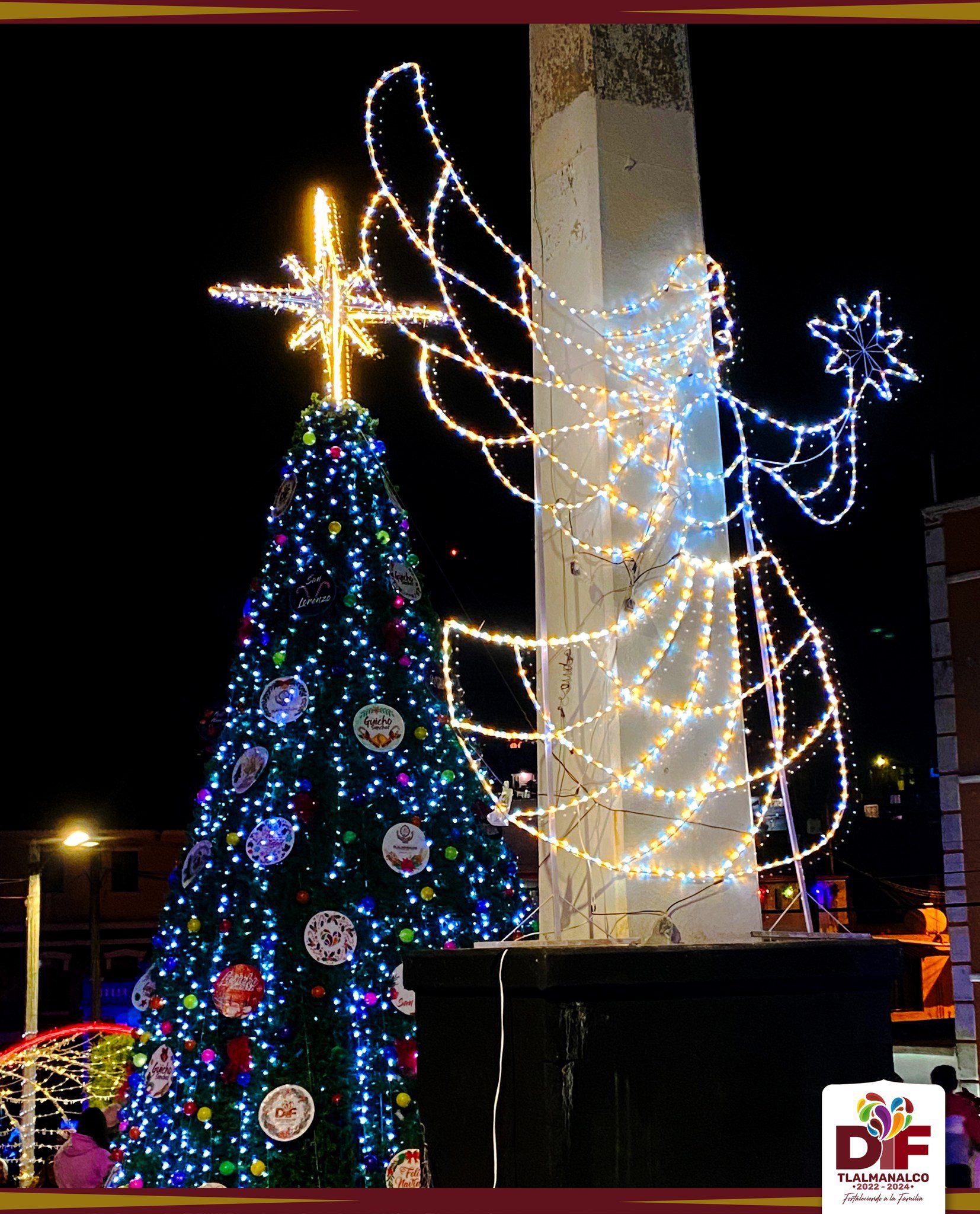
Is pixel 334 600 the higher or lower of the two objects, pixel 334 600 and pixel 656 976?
the higher

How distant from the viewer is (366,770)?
7.83 meters

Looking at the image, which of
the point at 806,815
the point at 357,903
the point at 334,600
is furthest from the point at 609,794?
the point at 806,815

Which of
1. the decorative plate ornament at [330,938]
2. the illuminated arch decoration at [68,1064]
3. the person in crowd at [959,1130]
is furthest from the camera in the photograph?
the illuminated arch decoration at [68,1064]

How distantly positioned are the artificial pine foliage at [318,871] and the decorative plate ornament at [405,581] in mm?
18

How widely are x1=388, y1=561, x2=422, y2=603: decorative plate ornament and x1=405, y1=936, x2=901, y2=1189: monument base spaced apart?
18.7ft

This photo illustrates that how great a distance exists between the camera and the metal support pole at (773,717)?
3260 millimetres

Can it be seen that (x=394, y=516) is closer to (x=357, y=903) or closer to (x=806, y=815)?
(x=357, y=903)

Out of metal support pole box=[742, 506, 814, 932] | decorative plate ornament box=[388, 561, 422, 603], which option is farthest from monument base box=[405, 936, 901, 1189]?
decorative plate ornament box=[388, 561, 422, 603]

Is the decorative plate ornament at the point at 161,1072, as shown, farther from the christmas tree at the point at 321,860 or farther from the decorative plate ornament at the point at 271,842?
the decorative plate ornament at the point at 271,842

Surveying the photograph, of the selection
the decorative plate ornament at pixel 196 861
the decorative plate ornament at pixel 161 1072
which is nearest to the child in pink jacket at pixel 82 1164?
the decorative plate ornament at pixel 161 1072

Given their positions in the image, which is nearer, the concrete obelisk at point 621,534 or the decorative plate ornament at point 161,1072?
the concrete obelisk at point 621,534

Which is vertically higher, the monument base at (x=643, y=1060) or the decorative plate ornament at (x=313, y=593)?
the decorative plate ornament at (x=313, y=593)

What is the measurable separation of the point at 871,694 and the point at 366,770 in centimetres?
2201

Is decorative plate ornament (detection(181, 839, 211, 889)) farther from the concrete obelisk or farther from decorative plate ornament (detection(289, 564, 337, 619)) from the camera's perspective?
the concrete obelisk
